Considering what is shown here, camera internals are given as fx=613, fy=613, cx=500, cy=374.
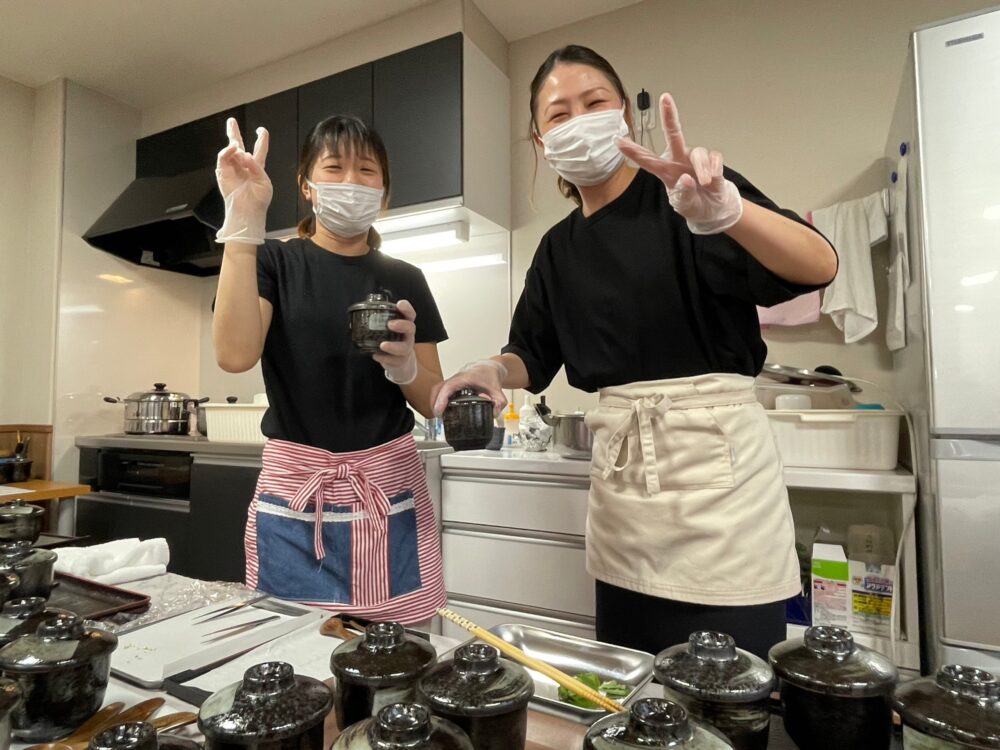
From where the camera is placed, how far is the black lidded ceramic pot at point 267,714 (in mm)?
390

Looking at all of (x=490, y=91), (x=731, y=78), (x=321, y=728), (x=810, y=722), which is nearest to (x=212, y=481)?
(x=490, y=91)

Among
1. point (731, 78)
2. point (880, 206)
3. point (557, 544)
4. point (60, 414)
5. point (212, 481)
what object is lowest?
point (557, 544)

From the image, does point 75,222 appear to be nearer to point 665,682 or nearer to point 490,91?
point 490,91

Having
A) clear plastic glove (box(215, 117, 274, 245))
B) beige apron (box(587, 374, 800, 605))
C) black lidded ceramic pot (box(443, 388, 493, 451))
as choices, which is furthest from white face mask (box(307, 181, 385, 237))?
beige apron (box(587, 374, 800, 605))

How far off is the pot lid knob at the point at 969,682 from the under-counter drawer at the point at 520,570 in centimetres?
139

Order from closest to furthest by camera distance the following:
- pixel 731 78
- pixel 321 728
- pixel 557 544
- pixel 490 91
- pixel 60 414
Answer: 1. pixel 321 728
2. pixel 557 544
3. pixel 731 78
4. pixel 490 91
5. pixel 60 414

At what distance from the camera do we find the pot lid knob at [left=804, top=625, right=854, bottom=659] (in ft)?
1.55

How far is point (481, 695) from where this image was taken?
16.9 inches

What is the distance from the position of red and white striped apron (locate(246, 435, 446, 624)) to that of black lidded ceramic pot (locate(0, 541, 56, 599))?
31 cm

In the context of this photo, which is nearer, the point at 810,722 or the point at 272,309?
the point at 810,722

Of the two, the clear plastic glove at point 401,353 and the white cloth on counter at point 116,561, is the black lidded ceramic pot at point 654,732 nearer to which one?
the clear plastic glove at point 401,353

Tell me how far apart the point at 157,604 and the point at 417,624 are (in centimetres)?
44

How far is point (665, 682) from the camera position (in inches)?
18.2

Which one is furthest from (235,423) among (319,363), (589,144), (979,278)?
(979,278)
